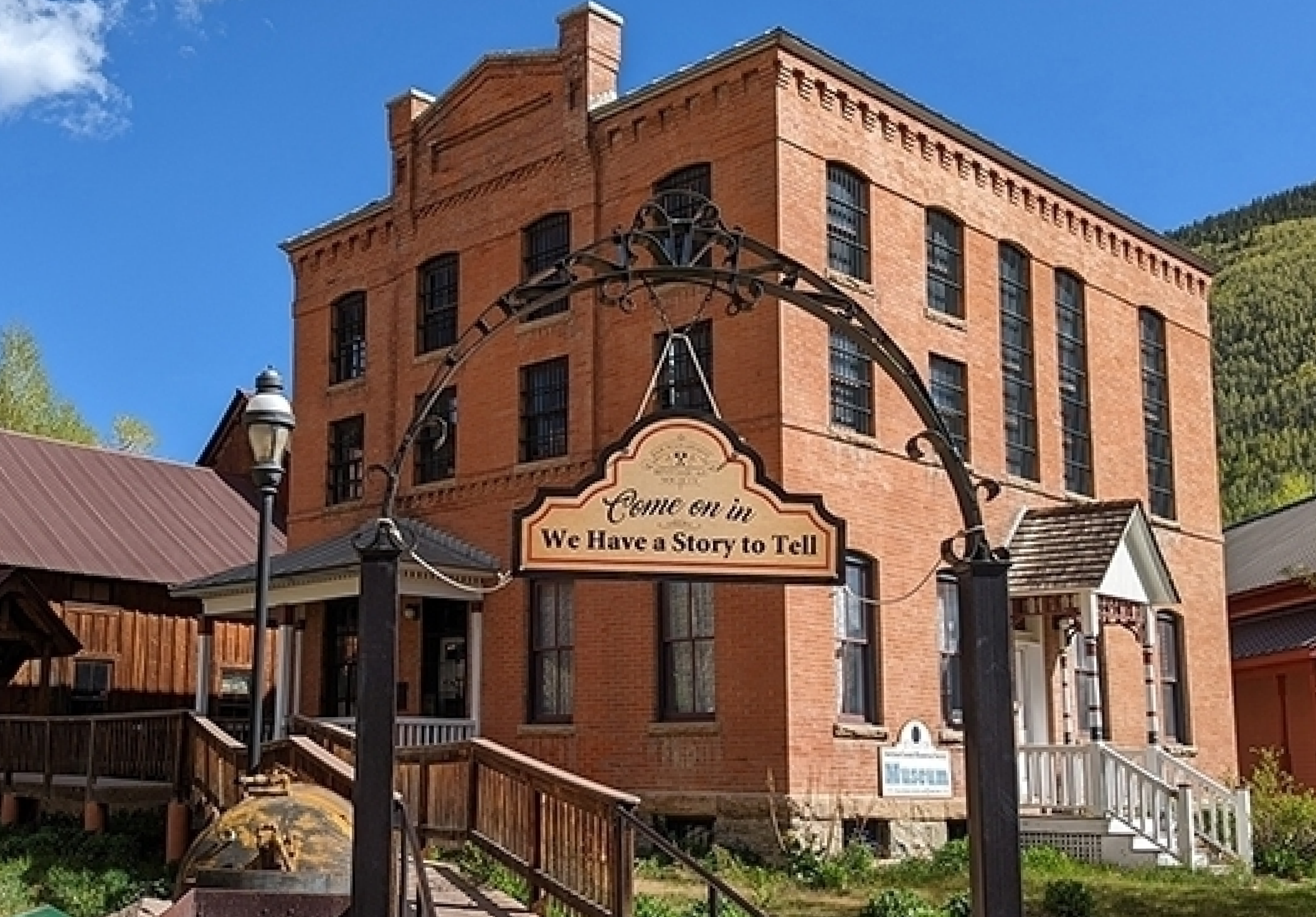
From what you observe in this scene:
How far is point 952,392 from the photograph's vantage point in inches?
923

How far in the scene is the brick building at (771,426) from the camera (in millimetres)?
20625

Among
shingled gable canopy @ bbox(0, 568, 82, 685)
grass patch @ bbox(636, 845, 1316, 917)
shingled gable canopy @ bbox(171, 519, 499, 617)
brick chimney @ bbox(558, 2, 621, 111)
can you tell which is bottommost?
grass patch @ bbox(636, 845, 1316, 917)

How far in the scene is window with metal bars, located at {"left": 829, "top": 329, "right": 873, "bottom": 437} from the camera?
2155cm

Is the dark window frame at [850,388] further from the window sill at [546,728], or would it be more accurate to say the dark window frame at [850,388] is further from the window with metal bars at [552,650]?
the window sill at [546,728]

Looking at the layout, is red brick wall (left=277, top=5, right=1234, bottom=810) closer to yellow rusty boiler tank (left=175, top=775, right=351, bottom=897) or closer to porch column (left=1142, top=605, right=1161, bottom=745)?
porch column (left=1142, top=605, right=1161, bottom=745)

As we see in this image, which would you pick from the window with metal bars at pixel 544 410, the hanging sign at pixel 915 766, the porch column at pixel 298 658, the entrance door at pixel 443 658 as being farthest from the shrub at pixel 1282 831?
the porch column at pixel 298 658

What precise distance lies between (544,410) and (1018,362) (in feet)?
24.1

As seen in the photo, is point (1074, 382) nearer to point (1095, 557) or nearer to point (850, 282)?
point (1095, 557)

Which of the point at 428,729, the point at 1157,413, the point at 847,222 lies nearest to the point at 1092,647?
the point at 847,222

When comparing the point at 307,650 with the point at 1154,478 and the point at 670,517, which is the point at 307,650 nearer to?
the point at 1154,478

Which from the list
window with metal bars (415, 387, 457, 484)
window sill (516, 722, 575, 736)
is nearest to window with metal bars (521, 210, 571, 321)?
window with metal bars (415, 387, 457, 484)

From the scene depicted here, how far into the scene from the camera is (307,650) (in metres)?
26.5

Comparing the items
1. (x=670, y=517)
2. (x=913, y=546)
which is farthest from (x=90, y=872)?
(x=670, y=517)

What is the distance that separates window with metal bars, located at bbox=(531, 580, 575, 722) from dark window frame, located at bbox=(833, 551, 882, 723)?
3.89 meters
